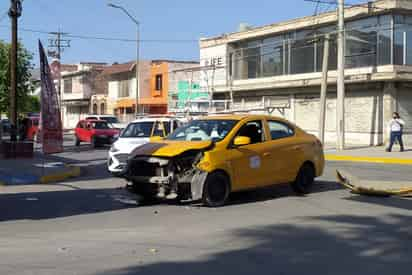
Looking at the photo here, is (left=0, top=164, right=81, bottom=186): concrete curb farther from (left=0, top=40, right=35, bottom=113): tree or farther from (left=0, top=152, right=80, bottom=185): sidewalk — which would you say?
(left=0, top=40, right=35, bottom=113): tree

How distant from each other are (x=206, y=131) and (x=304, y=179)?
8.23ft

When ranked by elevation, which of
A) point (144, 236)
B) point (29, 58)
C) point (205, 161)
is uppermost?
point (29, 58)

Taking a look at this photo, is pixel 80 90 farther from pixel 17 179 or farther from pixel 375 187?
pixel 375 187

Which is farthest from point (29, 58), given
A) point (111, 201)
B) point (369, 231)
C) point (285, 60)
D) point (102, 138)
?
point (369, 231)

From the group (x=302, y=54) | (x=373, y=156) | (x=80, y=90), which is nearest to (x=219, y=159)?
(x=373, y=156)

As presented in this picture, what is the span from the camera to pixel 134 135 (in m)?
16.9

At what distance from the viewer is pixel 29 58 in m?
34.1

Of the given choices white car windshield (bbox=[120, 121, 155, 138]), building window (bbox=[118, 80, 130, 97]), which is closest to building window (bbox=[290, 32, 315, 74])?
white car windshield (bbox=[120, 121, 155, 138])

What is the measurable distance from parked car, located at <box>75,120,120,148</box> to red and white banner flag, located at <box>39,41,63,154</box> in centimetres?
1453

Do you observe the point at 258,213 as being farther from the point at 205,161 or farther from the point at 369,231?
the point at 369,231

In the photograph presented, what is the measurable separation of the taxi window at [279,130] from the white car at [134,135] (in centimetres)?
444

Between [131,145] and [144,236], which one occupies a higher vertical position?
[131,145]

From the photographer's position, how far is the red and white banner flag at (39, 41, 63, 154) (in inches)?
647

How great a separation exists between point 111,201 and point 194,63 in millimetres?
53257
